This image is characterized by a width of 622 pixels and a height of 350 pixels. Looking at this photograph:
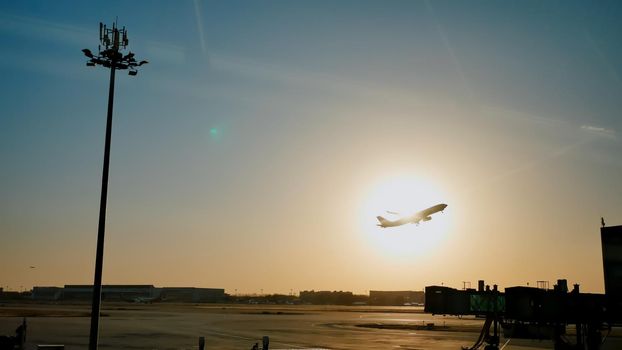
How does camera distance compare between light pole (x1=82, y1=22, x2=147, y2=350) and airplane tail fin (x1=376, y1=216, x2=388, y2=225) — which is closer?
light pole (x1=82, y1=22, x2=147, y2=350)

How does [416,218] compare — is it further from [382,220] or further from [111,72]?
[111,72]

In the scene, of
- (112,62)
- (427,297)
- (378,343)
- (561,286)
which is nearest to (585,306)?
(561,286)

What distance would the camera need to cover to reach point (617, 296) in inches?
1352

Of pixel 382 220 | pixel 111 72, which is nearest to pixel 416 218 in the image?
pixel 382 220

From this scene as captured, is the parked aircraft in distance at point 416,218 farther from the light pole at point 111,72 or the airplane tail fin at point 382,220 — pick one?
the light pole at point 111,72

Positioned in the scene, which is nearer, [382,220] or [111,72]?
[111,72]

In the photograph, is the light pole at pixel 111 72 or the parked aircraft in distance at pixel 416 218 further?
the parked aircraft in distance at pixel 416 218

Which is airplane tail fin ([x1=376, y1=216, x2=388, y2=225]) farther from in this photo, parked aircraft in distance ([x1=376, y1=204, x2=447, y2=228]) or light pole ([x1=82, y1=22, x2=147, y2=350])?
light pole ([x1=82, y1=22, x2=147, y2=350])

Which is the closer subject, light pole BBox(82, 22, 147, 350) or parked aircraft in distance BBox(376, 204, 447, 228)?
light pole BBox(82, 22, 147, 350)

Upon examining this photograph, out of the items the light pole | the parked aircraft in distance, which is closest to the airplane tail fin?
the parked aircraft in distance

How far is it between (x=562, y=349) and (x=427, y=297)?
1244 centimetres

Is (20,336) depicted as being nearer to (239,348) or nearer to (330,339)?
(239,348)

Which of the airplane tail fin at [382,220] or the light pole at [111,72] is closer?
the light pole at [111,72]

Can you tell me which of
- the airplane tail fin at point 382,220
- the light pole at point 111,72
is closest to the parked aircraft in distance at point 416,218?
the airplane tail fin at point 382,220
